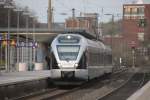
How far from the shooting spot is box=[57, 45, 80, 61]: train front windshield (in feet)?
107

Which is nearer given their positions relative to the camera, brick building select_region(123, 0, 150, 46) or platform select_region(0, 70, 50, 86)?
platform select_region(0, 70, 50, 86)

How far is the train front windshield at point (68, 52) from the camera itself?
107ft

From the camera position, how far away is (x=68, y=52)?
3297 centimetres

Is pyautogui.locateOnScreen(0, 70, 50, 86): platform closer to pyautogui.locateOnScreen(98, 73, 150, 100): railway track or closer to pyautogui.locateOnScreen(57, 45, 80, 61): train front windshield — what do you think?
pyautogui.locateOnScreen(57, 45, 80, 61): train front windshield

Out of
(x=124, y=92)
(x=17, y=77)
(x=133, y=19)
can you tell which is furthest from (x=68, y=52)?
(x=133, y=19)

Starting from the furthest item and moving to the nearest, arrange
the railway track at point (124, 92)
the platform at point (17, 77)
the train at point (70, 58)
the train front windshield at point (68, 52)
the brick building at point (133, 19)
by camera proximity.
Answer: the brick building at point (133, 19) < the train front windshield at point (68, 52) < the train at point (70, 58) < the platform at point (17, 77) < the railway track at point (124, 92)

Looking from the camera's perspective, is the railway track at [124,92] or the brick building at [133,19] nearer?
the railway track at [124,92]

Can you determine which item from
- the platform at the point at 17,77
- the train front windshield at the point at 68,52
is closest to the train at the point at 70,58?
the train front windshield at the point at 68,52

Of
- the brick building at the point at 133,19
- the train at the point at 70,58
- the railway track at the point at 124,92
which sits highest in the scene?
the brick building at the point at 133,19

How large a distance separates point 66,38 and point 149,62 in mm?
89587

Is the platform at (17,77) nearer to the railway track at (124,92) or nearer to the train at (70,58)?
the train at (70,58)

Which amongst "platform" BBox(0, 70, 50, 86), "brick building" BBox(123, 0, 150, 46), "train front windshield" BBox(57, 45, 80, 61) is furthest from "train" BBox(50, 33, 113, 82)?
"brick building" BBox(123, 0, 150, 46)

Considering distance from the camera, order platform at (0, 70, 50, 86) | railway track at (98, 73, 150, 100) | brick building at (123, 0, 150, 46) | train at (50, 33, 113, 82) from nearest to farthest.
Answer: railway track at (98, 73, 150, 100), platform at (0, 70, 50, 86), train at (50, 33, 113, 82), brick building at (123, 0, 150, 46)

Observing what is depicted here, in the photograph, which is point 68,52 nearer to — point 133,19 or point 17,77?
point 17,77
